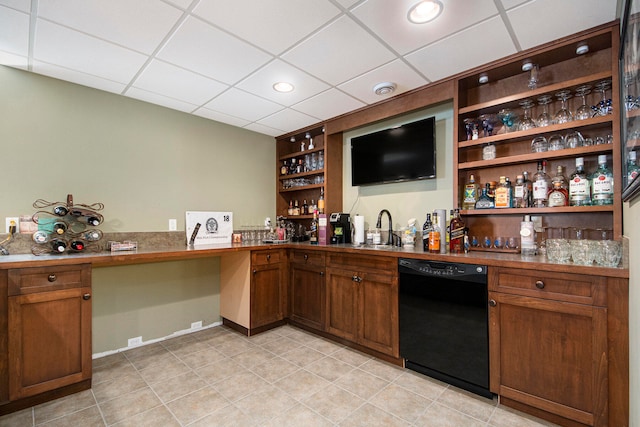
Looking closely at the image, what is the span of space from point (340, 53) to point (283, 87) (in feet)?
2.41

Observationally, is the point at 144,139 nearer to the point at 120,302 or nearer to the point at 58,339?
the point at 120,302

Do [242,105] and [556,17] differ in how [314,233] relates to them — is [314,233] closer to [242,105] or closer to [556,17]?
[242,105]

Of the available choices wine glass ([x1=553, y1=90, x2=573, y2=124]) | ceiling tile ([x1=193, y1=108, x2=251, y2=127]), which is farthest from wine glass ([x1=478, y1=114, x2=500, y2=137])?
ceiling tile ([x1=193, y1=108, x2=251, y2=127])

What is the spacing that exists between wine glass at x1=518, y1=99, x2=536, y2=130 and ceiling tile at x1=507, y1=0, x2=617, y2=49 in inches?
18.6

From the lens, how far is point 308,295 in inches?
128

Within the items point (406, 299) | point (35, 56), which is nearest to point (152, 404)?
point (406, 299)

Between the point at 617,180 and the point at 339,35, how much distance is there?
1988mm

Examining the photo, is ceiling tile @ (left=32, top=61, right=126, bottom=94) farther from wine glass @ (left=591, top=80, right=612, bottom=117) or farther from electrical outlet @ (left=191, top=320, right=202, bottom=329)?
wine glass @ (left=591, top=80, right=612, bottom=117)

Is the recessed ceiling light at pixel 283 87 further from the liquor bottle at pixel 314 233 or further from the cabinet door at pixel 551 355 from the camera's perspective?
the cabinet door at pixel 551 355

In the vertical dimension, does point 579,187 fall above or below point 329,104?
below

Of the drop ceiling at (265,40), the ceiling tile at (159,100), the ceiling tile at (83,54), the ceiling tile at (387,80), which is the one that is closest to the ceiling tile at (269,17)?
the drop ceiling at (265,40)

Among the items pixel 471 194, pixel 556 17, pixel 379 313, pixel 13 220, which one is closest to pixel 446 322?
pixel 379 313

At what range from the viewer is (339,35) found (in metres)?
1.99

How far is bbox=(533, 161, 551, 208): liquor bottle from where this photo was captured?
2.21 m
